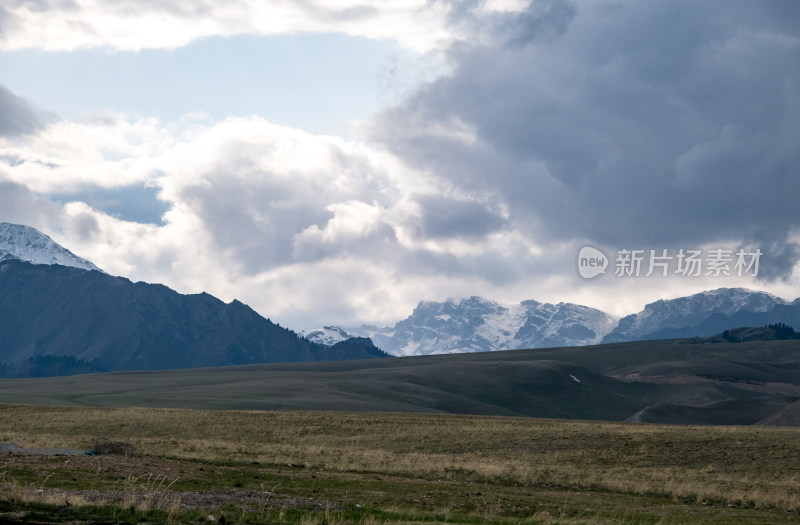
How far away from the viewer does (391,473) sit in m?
38.6

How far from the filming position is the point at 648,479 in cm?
3959

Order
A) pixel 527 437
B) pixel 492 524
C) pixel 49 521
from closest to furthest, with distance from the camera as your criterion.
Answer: pixel 49 521
pixel 492 524
pixel 527 437

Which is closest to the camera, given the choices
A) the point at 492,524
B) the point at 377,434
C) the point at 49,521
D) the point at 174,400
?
the point at 49,521

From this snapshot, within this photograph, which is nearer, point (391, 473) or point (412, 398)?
point (391, 473)

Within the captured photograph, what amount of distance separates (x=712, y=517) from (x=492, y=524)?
9.98 metres

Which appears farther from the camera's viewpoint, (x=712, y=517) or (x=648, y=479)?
(x=648, y=479)

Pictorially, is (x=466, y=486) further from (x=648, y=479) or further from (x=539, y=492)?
(x=648, y=479)

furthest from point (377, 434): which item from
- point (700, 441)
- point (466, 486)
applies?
point (466, 486)

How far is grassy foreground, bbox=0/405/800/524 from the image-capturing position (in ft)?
74.1

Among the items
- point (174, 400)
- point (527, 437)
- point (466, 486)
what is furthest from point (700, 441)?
point (174, 400)

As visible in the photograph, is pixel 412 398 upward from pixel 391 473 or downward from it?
upward

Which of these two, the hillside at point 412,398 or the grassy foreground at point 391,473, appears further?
the hillside at point 412,398

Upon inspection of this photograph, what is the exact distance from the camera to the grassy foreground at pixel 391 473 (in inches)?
889

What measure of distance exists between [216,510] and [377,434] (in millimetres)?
38780
